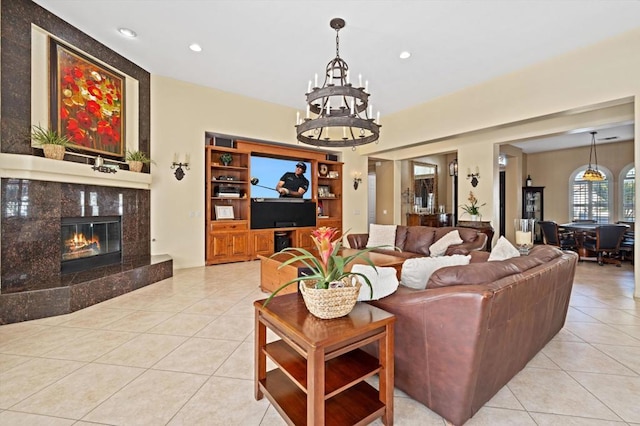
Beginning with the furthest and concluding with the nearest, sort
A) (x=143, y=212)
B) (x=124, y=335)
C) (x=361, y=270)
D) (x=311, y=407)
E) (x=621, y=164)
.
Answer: (x=621, y=164)
(x=143, y=212)
(x=124, y=335)
(x=361, y=270)
(x=311, y=407)

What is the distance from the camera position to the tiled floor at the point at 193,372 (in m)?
1.63

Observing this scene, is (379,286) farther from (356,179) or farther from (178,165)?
(356,179)

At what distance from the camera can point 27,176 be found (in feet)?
Result: 10.5

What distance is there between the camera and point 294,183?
675 cm

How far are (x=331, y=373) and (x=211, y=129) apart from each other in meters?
5.29

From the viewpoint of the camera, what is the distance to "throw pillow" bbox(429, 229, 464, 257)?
452 cm

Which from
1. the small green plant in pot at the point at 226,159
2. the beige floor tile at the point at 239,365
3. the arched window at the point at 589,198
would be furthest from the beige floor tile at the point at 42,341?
the arched window at the point at 589,198

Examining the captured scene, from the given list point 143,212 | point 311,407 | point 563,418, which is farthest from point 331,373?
point 143,212

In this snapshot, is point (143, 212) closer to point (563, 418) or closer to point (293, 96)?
point (293, 96)

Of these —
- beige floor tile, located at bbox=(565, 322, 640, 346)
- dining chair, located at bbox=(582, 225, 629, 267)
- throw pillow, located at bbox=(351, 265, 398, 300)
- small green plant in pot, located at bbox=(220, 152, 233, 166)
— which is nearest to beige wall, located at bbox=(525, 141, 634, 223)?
dining chair, located at bbox=(582, 225, 629, 267)

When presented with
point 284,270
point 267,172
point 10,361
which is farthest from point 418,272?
point 267,172

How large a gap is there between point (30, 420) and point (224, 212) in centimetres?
450

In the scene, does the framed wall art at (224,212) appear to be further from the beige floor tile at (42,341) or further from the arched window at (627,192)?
the arched window at (627,192)

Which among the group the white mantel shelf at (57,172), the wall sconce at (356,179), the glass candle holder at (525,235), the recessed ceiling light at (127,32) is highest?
the recessed ceiling light at (127,32)
